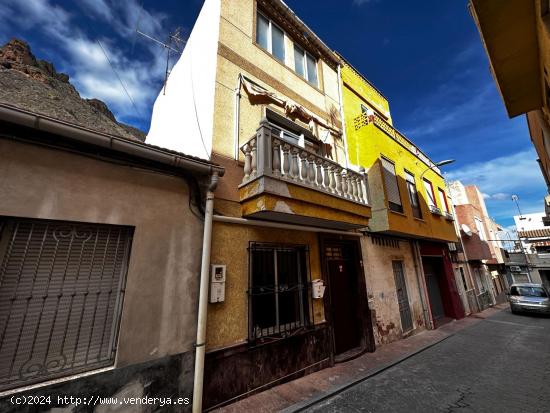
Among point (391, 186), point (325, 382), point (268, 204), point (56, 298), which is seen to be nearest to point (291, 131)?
point (268, 204)

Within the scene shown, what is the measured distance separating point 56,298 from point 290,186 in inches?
147

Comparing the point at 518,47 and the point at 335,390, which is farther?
the point at 335,390

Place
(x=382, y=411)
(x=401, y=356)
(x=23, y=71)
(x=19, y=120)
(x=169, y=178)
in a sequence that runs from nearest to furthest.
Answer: (x=19, y=120) < (x=382, y=411) < (x=169, y=178) < (x=401, y=356) < (x=23, y=71)

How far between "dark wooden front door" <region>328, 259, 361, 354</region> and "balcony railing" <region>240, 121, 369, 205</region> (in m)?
2.06

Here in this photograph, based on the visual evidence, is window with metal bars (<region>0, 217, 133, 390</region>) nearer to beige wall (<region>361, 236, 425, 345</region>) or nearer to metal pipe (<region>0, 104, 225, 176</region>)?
metal pipe (<region>0, 104, 225, 176</region>)

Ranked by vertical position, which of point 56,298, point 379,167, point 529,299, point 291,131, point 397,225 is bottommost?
point 529,299

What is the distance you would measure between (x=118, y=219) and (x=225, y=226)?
1.72 meters

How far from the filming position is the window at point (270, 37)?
672 centimetres

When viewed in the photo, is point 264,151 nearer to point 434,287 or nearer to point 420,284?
point 420,284

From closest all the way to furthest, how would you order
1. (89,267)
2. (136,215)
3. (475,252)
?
(89,267)
(136,215)
(475,252)

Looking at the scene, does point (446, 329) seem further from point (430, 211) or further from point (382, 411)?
point (382, 411)

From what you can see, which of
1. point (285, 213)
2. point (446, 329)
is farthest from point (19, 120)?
point (446, 329)

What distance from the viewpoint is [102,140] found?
9.96 feet

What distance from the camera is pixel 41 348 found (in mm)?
2586
